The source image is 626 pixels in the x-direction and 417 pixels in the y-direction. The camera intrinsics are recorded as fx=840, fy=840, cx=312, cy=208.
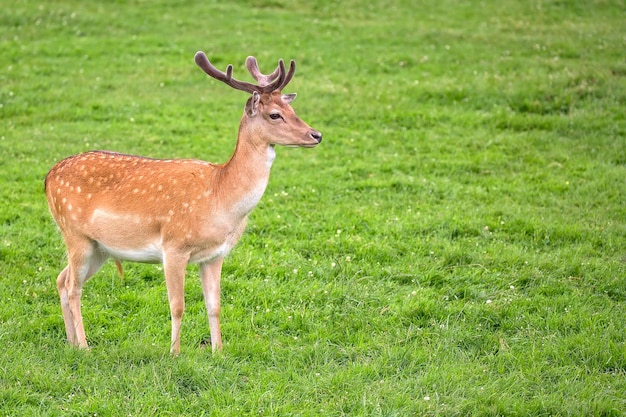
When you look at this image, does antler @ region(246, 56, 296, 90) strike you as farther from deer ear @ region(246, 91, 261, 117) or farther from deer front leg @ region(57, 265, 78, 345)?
deer front leg @ region(57, 265, 78, 345)

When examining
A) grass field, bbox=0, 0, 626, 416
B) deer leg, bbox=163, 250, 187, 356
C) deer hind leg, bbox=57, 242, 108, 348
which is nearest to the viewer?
grass field, bbox=0, 0, 626, 416

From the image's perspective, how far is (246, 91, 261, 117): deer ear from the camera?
20.8 ft

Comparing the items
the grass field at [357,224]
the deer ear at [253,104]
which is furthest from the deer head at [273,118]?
the grass field at [357,224]

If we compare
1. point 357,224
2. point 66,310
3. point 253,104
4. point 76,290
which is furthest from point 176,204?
point 357,224

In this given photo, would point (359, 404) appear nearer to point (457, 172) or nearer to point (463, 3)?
point (457, 172)

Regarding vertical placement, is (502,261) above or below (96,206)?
below

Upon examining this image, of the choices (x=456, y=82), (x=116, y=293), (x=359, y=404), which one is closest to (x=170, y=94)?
(x=456, y=82)

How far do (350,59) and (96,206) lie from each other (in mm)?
10136

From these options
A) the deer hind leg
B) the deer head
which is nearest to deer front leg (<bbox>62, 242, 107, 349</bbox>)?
the deer hind leg

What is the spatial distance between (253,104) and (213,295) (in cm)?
153

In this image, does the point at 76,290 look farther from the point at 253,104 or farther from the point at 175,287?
the point at 253,104

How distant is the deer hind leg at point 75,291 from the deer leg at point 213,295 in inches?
35.8

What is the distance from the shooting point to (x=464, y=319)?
6906 mm

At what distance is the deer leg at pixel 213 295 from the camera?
21.5 ft
